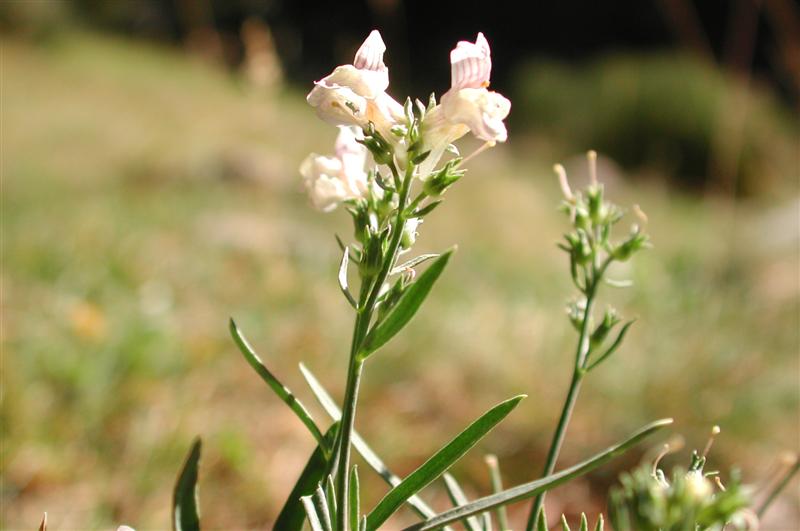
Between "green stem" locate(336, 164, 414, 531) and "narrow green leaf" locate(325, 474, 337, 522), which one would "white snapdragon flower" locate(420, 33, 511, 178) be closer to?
"green stem" locate(336, 164, 414, 531)

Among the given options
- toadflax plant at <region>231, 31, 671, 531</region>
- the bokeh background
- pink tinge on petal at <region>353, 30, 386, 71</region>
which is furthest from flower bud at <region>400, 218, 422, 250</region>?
the bokeh background

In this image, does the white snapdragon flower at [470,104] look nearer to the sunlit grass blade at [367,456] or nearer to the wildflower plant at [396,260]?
the wildflower plant at [396,260]

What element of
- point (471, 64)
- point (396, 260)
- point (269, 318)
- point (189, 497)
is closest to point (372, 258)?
point (396, 260)

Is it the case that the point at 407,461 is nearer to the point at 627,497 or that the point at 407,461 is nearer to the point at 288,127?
the point at 627,497

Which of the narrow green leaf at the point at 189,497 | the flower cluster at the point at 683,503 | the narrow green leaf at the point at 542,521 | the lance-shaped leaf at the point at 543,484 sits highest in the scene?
the narrow green leaf at the point at 189,497

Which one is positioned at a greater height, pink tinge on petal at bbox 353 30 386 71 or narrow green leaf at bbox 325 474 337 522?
pink tinge on petal at bbox 353 30 386 71

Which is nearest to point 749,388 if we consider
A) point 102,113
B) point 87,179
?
point 87,179

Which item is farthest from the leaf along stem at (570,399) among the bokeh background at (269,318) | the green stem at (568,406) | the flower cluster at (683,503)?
the bokeh background at (269,318)
